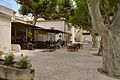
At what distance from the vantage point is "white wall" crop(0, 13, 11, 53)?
1803 cm

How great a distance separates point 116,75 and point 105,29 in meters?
2.26

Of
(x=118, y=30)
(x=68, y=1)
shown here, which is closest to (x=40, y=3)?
(x=68, y=1)

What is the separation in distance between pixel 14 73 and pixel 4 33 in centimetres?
1135

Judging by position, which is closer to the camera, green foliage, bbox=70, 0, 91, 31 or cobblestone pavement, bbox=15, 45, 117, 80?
cobblestone pavement, bbox=15, 45, 117, 80

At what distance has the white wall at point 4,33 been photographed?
18.0m

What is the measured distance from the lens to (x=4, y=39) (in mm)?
18641

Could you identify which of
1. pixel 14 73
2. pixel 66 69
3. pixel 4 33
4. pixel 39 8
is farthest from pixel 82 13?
pixel 14 73

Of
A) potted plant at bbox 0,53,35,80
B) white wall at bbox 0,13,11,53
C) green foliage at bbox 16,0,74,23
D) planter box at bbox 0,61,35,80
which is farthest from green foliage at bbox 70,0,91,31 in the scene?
planter box at bbox 0,61,35,80

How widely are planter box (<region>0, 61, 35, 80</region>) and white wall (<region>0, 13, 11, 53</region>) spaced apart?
402 inches

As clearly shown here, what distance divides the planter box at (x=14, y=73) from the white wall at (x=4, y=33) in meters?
10.2

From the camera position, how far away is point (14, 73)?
7.84 metres

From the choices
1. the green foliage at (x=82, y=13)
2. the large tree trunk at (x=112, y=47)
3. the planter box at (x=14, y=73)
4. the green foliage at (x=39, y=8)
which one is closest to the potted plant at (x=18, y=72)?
the planter box at (x=14, y=73)

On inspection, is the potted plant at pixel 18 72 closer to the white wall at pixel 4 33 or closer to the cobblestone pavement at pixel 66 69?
the cobblestone pavement at pixel 66 69

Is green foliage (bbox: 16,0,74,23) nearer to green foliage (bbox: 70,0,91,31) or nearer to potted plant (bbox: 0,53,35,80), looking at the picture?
green foliage (bbox: 70,0,91,31)
